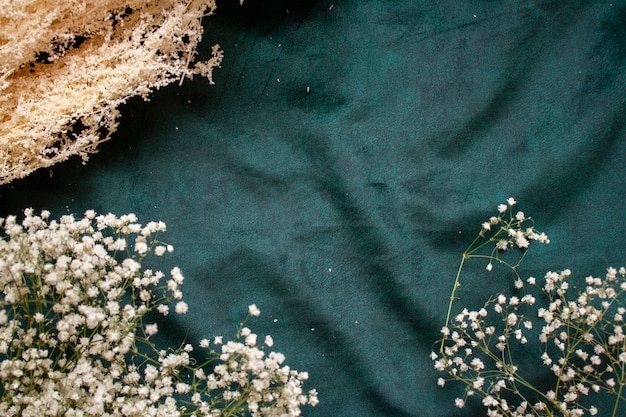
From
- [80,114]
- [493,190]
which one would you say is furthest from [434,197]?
[80,114]

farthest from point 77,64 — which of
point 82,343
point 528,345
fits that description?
point 528,345

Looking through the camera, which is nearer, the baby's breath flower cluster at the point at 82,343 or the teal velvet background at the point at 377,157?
the baby's breath flower cluster at the point at 82,343

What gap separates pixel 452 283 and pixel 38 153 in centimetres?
68

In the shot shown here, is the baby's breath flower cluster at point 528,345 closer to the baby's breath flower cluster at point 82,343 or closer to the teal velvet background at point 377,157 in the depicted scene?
the teal velvet background at point 377,157

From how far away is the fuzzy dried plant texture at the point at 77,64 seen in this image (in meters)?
1.05

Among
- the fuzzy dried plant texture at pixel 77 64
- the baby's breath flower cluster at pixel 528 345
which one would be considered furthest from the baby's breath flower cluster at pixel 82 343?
the baby's breath flower cluster at pixel 528 345

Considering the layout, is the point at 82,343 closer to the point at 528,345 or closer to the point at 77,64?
the point at 77,64

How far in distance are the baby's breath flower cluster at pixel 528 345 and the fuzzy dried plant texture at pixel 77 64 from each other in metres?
0.57

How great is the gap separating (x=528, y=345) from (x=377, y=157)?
39 centimetres

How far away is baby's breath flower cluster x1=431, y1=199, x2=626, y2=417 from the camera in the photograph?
3.57 feet

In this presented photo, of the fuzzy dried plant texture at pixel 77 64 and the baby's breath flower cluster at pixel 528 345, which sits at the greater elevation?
the fuzzy dried plant texture at pixel 77 64

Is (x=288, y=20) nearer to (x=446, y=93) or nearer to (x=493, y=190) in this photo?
(x=446, y=93)

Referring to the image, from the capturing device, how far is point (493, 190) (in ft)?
3.80

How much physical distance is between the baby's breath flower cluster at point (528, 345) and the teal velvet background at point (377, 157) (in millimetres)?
32
